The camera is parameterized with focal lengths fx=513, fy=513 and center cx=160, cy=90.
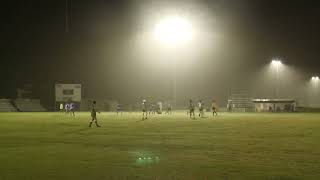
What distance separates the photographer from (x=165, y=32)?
229ft

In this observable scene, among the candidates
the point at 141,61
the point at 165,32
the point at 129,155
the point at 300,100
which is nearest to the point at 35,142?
the point at 129,155

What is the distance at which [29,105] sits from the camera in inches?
3191

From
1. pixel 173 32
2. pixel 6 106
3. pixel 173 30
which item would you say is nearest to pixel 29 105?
pixel 6 106

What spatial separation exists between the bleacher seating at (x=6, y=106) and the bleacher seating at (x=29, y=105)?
1.00 m

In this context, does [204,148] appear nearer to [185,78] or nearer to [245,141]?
[245,141]

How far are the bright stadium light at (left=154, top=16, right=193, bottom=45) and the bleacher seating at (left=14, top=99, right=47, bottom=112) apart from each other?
22522 millimetres

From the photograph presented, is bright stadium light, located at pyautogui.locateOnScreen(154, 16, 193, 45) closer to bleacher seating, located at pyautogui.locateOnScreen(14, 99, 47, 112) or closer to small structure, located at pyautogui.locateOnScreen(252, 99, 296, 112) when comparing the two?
small structure, located at pyautogui.locateOnScreen(252, 99, 296, 112)

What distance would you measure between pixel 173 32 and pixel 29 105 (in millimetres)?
26990

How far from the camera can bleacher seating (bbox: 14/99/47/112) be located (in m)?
79.6

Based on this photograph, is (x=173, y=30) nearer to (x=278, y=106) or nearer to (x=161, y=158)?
(x=278, y=106)

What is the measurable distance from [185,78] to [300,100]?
22.1 meters

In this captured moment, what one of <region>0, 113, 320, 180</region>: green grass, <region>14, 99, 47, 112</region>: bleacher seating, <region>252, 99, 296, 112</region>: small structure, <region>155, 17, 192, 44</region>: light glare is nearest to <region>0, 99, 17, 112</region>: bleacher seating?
<region>14, 99, 47, 112</region>: bleacher seating

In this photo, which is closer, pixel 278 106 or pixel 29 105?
pixel 278 106

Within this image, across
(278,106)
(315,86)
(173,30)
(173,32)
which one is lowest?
(278,106)
